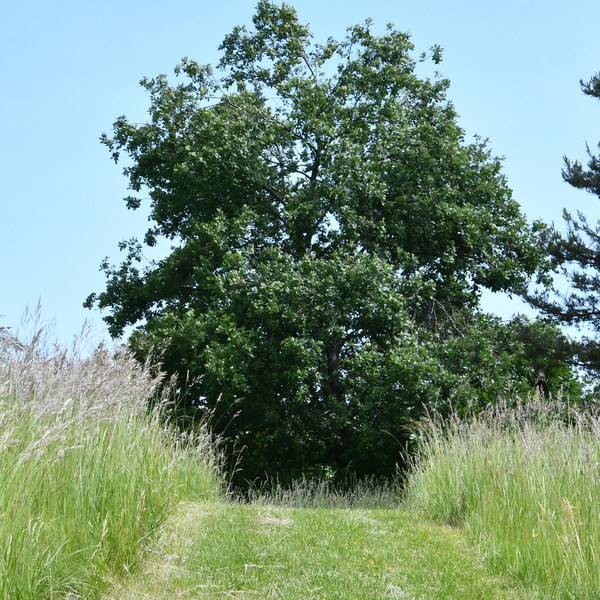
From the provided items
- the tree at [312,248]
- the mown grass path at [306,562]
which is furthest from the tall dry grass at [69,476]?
the tree at [312,248]

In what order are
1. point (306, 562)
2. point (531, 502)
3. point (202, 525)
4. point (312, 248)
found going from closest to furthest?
point (306, 562)
point (531, 502)
point (202, 525)
point (312, 248)

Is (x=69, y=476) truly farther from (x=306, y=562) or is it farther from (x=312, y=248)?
(x=312, y=248)

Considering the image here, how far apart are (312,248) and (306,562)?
36.7 ft

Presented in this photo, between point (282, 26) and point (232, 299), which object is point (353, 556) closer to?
point (232, 299)

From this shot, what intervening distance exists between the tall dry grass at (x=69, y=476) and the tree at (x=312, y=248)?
618 centimetres

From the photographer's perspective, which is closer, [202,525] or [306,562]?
[306,562]

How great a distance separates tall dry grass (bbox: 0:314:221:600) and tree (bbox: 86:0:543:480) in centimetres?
618

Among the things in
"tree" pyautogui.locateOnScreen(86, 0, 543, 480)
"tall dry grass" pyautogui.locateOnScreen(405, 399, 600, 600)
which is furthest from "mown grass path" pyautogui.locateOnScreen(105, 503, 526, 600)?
"tree" pyautogui.locateOnScreen(86, 0, 543, 480)

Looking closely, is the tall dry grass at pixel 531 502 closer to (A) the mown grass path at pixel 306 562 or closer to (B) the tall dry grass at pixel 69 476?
(A) the mown grass path at pixel 306 562

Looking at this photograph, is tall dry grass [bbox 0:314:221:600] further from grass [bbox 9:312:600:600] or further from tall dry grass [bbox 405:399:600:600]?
tall dry grass [bbox 405:399:600:600]

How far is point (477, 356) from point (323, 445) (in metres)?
4.07

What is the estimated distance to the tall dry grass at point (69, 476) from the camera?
408 cm

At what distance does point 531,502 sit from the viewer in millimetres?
6492

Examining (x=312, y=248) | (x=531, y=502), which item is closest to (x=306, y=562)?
(x=531, y=502)
